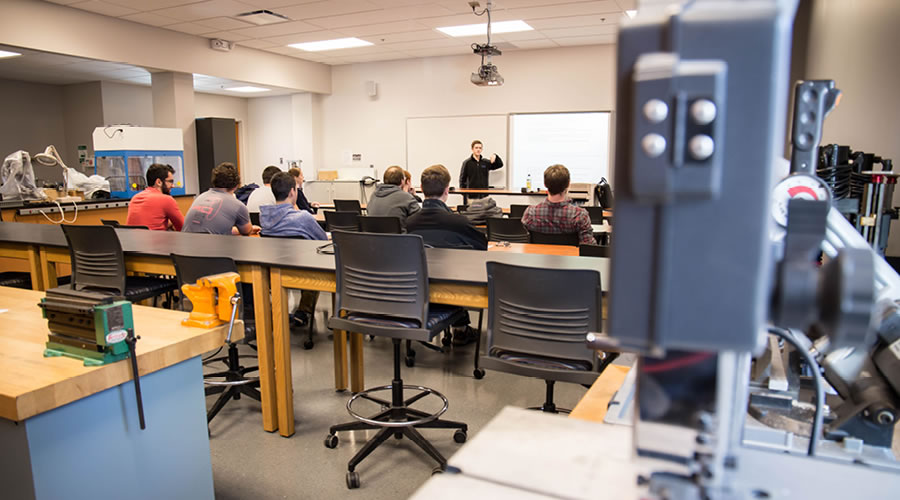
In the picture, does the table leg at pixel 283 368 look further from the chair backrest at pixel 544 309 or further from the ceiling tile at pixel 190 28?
the ceiling tile at pixel 190 28

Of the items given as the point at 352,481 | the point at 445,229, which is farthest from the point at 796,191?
the point at 445,229

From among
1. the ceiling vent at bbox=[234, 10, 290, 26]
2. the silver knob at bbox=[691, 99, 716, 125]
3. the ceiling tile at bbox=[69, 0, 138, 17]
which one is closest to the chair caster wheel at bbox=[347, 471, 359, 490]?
the silver knob at bbox=[691, 99, 716, 125]

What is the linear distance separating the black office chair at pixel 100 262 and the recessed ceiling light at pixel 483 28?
18.5 feet

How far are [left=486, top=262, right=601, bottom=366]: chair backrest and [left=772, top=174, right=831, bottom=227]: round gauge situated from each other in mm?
1008

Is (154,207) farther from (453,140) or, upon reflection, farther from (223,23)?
(453,140)

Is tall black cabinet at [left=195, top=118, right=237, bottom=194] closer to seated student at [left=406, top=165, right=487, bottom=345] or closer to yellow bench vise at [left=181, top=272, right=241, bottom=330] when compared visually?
seated student at [left=406, top=165, right=487, bottom=345]

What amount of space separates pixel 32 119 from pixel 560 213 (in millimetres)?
10888

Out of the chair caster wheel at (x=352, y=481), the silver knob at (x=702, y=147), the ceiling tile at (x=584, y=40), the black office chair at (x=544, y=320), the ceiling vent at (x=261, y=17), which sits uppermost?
Answer: the ceiling tile at (x=584, y=40)

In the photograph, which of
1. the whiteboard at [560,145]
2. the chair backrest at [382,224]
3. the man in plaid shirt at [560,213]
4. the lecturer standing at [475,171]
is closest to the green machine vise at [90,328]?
the chair backrest at [382,224]

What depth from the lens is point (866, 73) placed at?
5.21m

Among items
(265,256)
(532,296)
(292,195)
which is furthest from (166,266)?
(532,296)

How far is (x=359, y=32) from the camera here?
770 centimetres

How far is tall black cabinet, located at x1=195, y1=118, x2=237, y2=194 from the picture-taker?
324 inches

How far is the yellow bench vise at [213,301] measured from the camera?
1.58 meters
